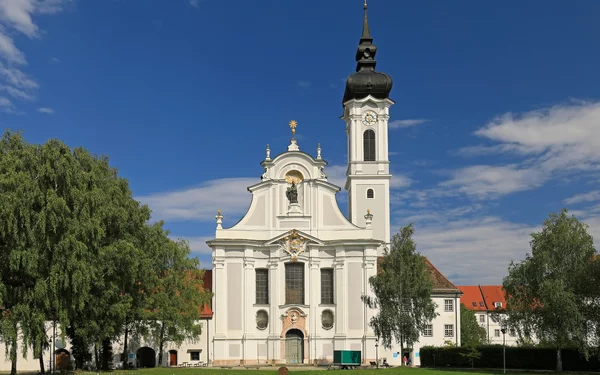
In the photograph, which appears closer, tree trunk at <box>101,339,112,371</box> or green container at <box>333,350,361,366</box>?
tree trunk at <box>101,339,112,371</box>

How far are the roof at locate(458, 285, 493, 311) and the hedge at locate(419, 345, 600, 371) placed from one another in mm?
43175

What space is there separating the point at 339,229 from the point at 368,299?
27.1 ft

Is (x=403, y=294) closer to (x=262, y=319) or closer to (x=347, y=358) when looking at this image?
(x=347, y=358)

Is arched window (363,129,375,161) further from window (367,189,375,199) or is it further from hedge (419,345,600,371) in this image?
hedge (419,345,600,371)

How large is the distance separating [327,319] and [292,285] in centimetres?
363

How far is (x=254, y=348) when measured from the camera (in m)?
53.2

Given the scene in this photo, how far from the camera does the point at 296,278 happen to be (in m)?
54.4

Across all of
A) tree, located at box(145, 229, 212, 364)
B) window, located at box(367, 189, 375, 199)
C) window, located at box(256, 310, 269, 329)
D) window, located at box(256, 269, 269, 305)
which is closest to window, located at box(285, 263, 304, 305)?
window, located at box(256, 269, 269, 305)

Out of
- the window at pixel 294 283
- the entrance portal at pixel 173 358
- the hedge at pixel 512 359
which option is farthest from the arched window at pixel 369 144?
the entrance portal at pixel 173 358

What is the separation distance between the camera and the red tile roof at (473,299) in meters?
92.4

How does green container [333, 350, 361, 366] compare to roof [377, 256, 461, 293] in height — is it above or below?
below

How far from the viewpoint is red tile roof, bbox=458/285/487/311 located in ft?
303

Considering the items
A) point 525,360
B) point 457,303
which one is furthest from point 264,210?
point 525,360

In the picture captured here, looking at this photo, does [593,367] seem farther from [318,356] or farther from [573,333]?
[318,356]
